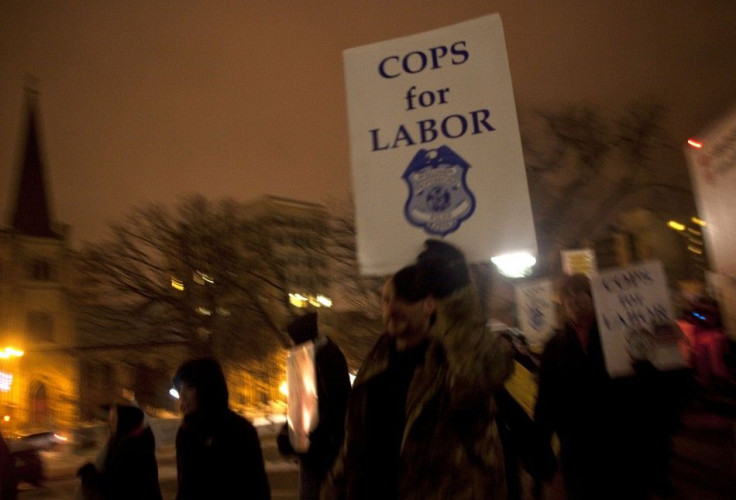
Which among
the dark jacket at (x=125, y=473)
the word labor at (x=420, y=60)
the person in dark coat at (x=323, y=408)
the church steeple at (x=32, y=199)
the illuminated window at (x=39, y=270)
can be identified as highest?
the church steeple at (x=32, y=199)

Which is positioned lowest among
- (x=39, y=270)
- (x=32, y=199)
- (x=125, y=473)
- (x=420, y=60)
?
(x=125, y=473)

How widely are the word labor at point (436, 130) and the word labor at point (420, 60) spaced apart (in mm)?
268

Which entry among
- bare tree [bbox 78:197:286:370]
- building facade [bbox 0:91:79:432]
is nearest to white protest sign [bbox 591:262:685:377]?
bare tree [bbox 78:197:286:370]

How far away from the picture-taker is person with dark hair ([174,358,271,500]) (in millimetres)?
3236

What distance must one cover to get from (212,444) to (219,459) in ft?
0.29

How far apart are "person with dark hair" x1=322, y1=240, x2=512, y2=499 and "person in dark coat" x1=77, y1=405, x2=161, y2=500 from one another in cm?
245

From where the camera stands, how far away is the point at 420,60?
2.86 metres

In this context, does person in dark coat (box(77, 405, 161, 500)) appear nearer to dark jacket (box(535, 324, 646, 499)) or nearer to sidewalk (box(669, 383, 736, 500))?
dark jacket (box(535, 324, 646, 499))

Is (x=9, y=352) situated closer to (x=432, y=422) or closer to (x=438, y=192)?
(x=438, y=192)

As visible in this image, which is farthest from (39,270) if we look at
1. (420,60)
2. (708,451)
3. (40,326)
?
(420,60)

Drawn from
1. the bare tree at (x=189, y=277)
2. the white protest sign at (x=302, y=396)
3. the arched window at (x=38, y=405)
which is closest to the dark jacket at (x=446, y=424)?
the white protest sign at (x=302, y=396)

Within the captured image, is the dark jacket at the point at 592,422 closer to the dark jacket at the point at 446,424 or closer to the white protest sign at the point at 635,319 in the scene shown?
the white protest sign at the point at 635,319

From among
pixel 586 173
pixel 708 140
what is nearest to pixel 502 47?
pixel 708 140

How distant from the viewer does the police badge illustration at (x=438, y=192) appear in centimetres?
267
